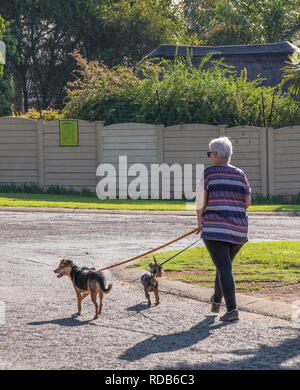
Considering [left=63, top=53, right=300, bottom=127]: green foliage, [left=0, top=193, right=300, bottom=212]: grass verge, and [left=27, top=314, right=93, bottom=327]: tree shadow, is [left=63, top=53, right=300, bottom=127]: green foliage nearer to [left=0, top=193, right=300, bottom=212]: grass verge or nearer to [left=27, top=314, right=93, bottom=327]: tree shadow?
[left=0, top=193, right=300, bottom=212]: grass verge

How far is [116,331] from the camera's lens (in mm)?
7949

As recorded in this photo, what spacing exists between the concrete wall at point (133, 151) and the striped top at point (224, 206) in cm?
1599

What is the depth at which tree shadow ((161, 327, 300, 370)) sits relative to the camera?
652 cm

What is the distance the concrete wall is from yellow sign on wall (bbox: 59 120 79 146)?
16 cm

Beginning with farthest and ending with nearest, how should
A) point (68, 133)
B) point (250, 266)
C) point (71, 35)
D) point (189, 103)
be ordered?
point (71, 35) → point (189, 103) → point (68, 133) → point (250, 266)

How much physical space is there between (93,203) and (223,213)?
48.4ft

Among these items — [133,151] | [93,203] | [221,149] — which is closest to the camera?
[221,149]

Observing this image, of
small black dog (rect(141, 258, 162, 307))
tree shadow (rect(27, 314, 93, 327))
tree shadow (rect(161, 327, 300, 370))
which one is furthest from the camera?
small black dog (rect(141, 258, 162, 307))

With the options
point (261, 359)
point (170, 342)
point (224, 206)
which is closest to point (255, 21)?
point (224, 206)

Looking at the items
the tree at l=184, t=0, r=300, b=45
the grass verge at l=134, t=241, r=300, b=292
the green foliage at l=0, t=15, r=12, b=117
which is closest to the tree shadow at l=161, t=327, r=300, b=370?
the grass verge at l=134, t=241, r=300, b=292

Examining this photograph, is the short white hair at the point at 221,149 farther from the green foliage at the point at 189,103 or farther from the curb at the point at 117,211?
the green foliage at the point at 189,103

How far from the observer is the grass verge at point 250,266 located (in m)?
10.5

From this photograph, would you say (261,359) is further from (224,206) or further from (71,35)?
(71,35)

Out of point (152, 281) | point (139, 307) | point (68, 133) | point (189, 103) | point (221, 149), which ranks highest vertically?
point (189, 103)
